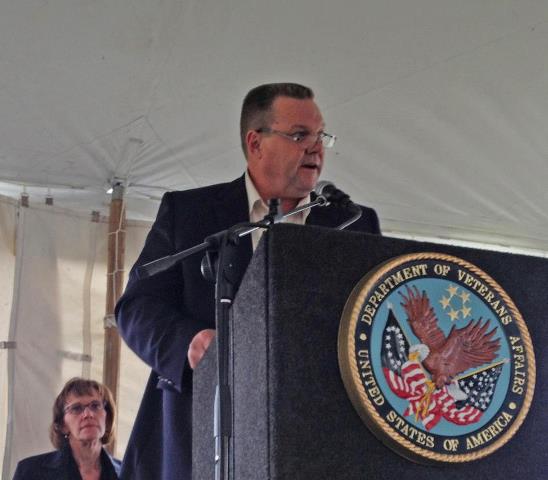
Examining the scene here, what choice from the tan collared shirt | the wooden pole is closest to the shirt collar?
the tan collared shirt

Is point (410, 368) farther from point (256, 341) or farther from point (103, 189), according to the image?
point (103, 189)

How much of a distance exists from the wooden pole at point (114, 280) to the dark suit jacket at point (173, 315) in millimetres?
2312

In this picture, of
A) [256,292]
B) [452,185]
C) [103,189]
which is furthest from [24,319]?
[256,292]

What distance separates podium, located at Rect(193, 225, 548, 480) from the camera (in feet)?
2.90

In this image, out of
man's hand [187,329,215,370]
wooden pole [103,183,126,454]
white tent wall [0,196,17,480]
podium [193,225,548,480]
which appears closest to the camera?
podium [193,225,548,480]

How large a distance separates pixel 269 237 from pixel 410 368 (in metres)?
0.20

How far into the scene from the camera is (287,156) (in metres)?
1.83

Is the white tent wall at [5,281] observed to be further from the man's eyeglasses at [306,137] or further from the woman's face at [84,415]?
the man's eyeglasses at [306,137]

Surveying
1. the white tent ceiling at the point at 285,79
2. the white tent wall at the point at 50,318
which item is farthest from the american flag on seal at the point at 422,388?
the white tent wall at the point at 50,318

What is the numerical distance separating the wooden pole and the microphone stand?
2.76 m

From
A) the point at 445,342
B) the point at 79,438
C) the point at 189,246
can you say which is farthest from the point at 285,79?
the point at 445,342

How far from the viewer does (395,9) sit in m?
2.94

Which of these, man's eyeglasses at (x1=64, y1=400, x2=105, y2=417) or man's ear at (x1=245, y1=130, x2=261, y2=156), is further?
man's eyeglasses at (x1=64, y1=400, x2=105, y2=417)

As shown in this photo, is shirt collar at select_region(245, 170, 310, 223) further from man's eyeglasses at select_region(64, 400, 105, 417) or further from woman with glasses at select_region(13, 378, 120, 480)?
man's eyeglasses at select_region(64, 400, 105, 417)
